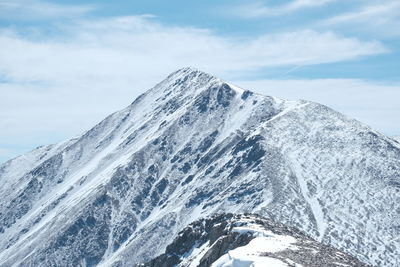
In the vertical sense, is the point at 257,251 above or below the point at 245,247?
above

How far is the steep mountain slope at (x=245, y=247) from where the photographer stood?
250 feet

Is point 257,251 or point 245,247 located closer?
point 257,251

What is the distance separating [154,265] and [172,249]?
4.20 metres

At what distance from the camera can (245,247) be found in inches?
3280

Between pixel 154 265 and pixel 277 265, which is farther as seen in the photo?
pixel 154 265

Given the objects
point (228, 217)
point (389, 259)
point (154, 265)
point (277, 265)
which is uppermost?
point (277, 265)

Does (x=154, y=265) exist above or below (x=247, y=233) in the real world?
below

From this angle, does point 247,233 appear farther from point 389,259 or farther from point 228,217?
point 389,259

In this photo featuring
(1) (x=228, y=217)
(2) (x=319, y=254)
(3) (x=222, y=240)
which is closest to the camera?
(2) (x=319, y=254)

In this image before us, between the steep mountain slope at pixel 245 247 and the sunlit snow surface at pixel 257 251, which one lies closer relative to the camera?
the sunlit snow surface at pixel 257 251

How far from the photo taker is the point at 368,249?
199875mm

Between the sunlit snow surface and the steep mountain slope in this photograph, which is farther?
the steep mountain slope

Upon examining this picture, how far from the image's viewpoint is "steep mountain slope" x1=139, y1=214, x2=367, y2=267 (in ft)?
250

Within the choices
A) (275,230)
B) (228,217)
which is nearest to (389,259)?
(228,217)
